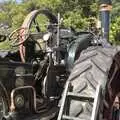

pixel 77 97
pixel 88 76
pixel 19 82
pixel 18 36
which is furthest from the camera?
pixel 18 36

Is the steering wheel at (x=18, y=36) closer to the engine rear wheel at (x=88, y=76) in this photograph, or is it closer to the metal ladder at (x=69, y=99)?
the engine rear wheel at (x=88, y=76)

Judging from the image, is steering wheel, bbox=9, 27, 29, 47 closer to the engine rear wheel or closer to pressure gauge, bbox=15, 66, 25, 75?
pressure gauge, bbox=15, 66, 25, 75

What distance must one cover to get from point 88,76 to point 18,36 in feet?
5.08

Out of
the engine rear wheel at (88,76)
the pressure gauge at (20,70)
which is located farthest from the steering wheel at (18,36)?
the engine rear wheel at (88,76)

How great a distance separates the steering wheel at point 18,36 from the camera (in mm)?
5632

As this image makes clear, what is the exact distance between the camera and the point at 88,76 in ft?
15.1

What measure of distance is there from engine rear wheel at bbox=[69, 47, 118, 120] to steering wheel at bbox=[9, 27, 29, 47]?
1033mm

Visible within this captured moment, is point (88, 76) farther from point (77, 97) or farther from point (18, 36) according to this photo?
point (18, 36)

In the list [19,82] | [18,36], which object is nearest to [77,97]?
[19,82]

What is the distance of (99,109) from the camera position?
4.27m

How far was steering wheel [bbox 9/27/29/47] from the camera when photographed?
222 inches

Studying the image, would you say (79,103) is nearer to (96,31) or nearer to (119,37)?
(96,31)

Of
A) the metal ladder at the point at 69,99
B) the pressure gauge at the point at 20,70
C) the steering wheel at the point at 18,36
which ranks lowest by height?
the metal ladder at the point at 69,99

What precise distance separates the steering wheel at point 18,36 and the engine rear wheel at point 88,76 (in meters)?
1.03
